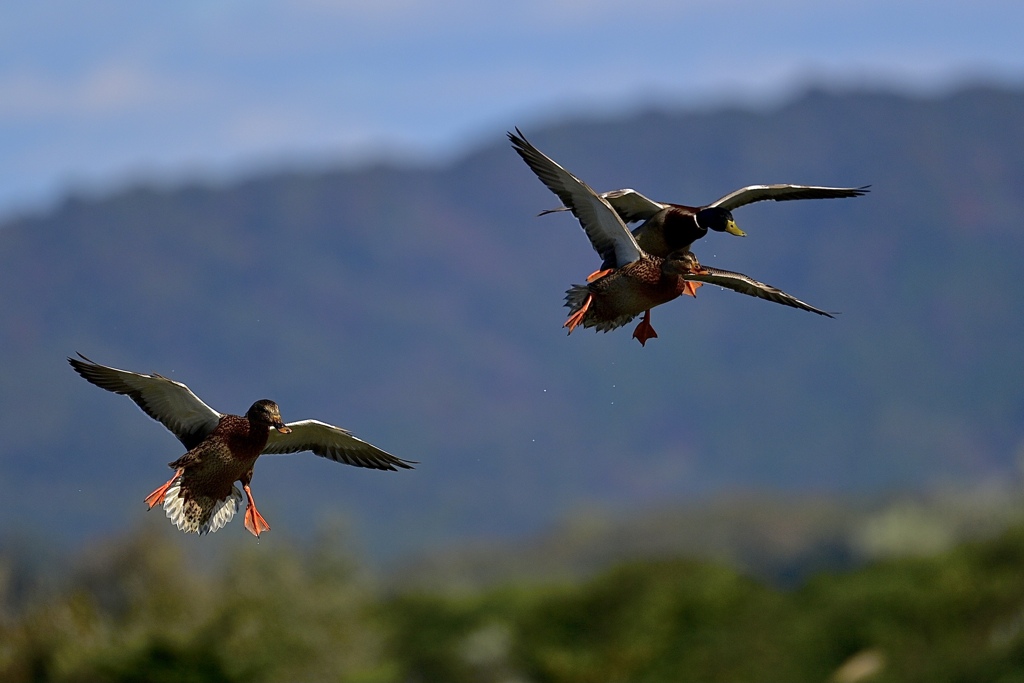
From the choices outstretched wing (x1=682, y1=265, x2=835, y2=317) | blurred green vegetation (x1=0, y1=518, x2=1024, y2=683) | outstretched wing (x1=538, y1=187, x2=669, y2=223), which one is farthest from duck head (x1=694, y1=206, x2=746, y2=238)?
blurred green vegetation (x1=0, y1=518, x2=1024, y2=683)

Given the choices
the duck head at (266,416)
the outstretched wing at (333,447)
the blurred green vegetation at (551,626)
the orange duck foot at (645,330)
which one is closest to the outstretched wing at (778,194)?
the orange duck foot at (645,330)

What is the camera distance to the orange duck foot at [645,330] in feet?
29.5

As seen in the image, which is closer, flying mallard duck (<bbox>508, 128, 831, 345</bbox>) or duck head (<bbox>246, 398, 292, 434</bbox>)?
duck head (<bbox>246, 398, 292, 434</bbox>)

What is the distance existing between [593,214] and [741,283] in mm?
877

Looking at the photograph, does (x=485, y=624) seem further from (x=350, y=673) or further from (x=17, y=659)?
(x=17, y=659)

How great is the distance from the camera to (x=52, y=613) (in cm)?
3878

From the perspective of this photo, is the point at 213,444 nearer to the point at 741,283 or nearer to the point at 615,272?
the point at 615,272

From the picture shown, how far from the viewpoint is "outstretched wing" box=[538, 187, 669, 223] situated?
9.95 meters

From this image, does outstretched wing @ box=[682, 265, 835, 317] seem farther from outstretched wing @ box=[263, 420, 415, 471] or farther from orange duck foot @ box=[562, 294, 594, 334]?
outstretched wing @ box=[263, 420, 415, 471]

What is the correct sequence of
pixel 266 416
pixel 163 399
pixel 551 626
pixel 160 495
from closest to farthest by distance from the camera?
pixel 266 416 → pixel 160 495 → pixel 163 399 → pixel 551 626

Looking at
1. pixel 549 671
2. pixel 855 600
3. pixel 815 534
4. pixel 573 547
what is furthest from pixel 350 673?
pixel 573 547

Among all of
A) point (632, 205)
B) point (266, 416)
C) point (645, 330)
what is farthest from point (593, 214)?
point (266, 416)

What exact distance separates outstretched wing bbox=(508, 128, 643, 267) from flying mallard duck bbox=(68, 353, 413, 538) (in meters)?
1.62

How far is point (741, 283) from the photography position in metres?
8.59
